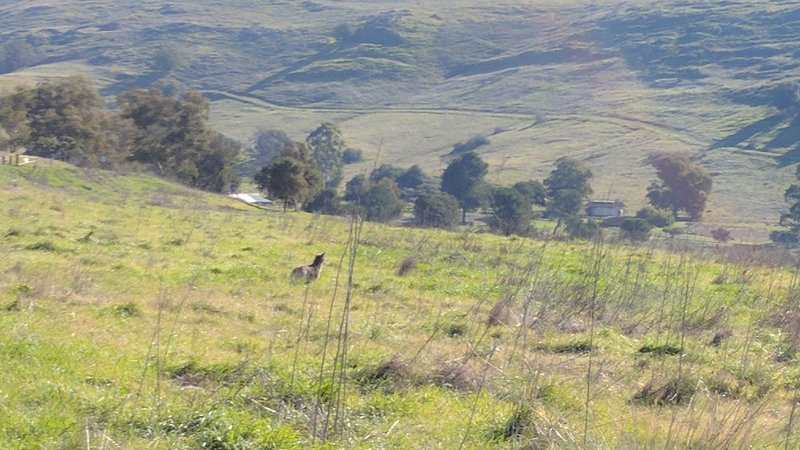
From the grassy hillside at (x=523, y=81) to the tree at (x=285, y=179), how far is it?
35089mm

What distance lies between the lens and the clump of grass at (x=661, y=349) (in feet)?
34.6

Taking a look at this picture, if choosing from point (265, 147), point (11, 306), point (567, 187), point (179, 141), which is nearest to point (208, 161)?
point (179, 141)

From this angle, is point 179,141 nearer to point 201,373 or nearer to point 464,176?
point 464,176

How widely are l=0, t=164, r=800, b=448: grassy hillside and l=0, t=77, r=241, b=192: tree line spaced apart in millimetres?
35013

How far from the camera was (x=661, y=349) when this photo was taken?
10695 millimetres

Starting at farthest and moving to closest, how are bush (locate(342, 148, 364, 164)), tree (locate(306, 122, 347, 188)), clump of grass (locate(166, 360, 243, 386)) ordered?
1. bush (locate(342, 148, 364, 164))
2. tree (locate(306, 122, 347, 188))
3. clump of grass (locate(166, 360, 243, 386))

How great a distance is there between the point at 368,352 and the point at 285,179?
42001 millimetres

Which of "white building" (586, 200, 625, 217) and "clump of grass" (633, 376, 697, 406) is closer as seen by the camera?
"clump of grass" (633, 376, 697, 406)

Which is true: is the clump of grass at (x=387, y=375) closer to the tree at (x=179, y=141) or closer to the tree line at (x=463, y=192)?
the tree line at (x=463, y=192)

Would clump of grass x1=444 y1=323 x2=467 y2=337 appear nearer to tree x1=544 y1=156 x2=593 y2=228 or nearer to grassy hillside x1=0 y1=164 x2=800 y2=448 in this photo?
grassy hillside x1=0 y1=164 x2=800 y2=448

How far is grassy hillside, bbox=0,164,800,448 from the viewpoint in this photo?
20.6 ft

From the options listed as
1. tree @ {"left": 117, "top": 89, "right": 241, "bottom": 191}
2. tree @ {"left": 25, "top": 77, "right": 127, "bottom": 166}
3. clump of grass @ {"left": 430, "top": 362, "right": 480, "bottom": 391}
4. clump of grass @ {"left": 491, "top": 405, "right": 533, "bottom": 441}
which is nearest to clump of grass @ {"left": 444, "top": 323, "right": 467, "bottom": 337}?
clump of grass @ {"left": 430, "top": 362, "right": 480, "bottom": 391}

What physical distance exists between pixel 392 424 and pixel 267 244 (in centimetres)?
1550

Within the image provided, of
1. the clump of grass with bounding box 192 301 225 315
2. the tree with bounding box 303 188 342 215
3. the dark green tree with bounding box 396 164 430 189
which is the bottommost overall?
the dark green tree with bounding box 396 164 430 189
